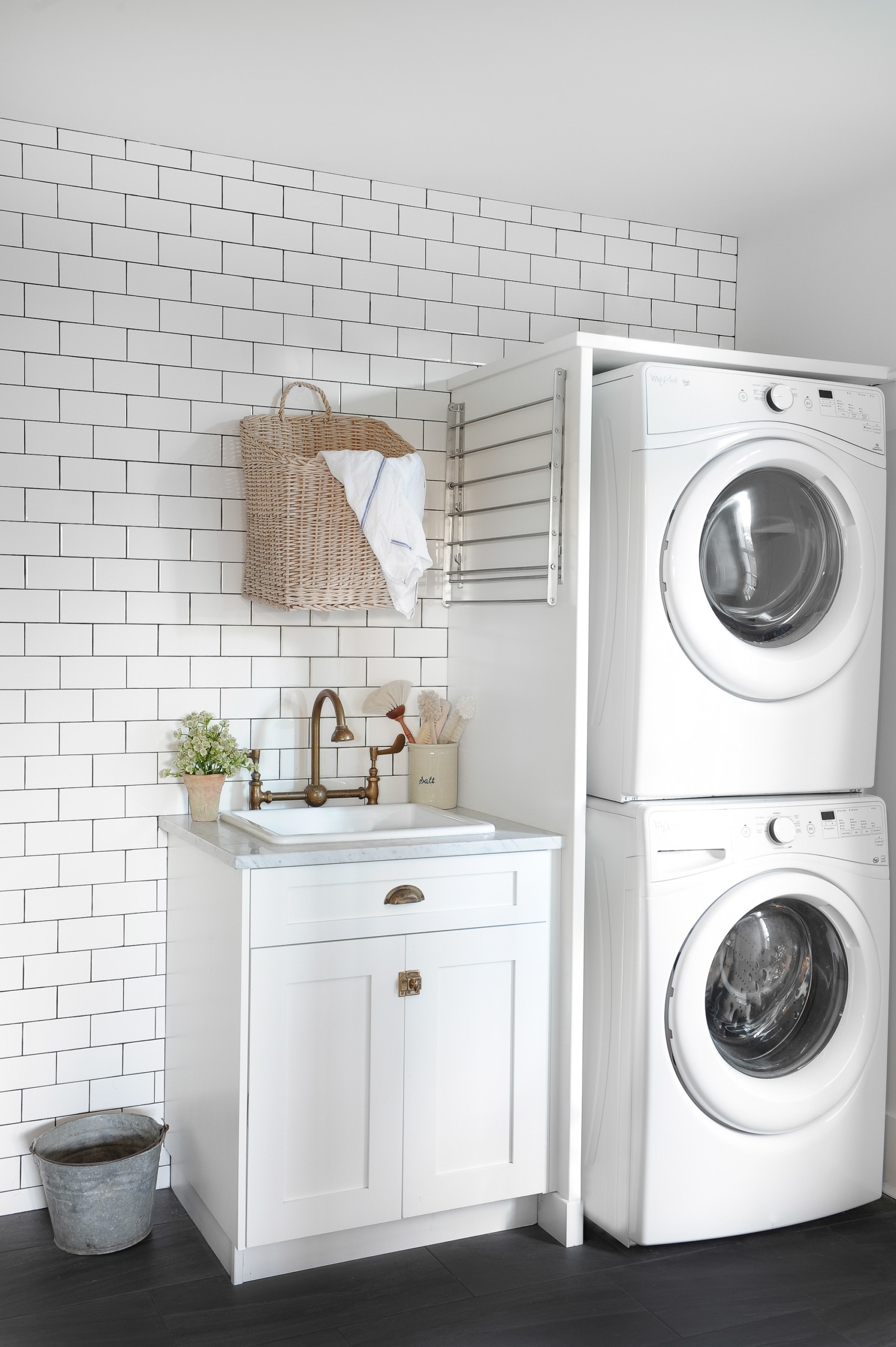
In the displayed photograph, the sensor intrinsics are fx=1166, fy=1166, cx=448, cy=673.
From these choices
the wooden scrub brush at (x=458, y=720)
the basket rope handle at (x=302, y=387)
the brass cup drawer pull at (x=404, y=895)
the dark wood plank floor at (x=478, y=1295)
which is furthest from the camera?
the wooden scrub brush at (x=458, y=720)

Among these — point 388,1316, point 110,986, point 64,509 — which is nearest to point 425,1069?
point 388,1316

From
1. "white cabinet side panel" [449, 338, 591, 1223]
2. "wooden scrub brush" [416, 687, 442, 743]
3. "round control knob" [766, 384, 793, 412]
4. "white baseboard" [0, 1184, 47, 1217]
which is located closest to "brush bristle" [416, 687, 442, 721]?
"wooden scrub brush" [416, 687, 442, 743]

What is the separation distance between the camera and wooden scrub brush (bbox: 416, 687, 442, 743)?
10.0 feet

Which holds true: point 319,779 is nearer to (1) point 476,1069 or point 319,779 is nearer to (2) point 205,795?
Result: (2) point 205,795

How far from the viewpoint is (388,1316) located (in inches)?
89.0

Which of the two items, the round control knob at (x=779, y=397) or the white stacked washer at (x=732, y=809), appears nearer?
the white stacked washer at (x=732, y=809)

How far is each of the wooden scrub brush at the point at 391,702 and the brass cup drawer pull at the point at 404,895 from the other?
0.64 metres

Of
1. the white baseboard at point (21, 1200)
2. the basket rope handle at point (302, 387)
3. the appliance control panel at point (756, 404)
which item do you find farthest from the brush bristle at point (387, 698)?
the white baseboard at point (21, 1200)

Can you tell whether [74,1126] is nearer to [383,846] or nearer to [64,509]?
[383,846]

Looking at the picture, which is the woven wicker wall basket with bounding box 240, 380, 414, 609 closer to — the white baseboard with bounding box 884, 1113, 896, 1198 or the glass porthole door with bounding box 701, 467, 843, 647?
the glass porthole door with bounding box 701, 467, 843, 647

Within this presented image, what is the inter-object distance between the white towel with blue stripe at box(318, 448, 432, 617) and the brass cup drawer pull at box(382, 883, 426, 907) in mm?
666

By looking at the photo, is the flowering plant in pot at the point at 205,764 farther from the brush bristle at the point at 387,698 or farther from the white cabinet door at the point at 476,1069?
the white cabinet door at the point at 476,1069

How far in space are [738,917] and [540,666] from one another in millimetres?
701

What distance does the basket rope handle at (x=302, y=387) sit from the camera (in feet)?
9.39
